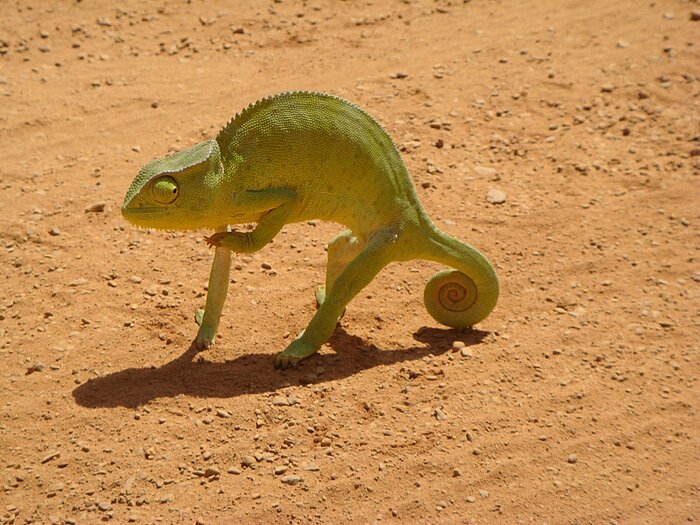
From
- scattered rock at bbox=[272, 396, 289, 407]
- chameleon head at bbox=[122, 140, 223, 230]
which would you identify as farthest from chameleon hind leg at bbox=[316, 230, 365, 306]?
chameleon head at bbox=[122, 140, 223, 230]

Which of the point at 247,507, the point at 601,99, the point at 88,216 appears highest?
the point at 601,99

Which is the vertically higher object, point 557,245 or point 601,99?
point 601,99

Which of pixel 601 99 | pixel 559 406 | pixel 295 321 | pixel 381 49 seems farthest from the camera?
pixel 381 49

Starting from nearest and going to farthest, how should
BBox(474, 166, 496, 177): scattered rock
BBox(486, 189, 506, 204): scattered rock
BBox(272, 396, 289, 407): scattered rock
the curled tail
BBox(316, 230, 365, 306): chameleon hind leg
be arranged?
BBox(272, 396, 289, 407): scattered rock
the curled tail
BBox(316, 230, 365, 306): chameleon hind leg
BBox(486, 189, 506, 204): scattered rock
BBox(474, 166, 496, 177): scattered rock

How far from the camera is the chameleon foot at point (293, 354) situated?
15.1 ft

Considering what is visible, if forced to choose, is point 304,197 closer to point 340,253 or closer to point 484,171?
point 340,253

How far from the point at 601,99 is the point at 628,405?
155 inches

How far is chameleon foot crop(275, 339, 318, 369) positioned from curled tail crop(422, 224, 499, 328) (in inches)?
29.3

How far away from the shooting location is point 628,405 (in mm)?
4535

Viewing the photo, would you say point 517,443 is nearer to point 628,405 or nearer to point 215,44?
point 628,405

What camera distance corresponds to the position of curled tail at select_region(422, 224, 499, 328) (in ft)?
15.5

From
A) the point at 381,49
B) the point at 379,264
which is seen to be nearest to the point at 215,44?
the point at 381,49

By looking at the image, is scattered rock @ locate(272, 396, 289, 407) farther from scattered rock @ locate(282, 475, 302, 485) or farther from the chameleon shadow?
scattered rock @ locate(282, 475, 302, 485)

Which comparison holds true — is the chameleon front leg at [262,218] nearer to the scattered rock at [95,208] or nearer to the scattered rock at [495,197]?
the scattered rock at [95,208]
